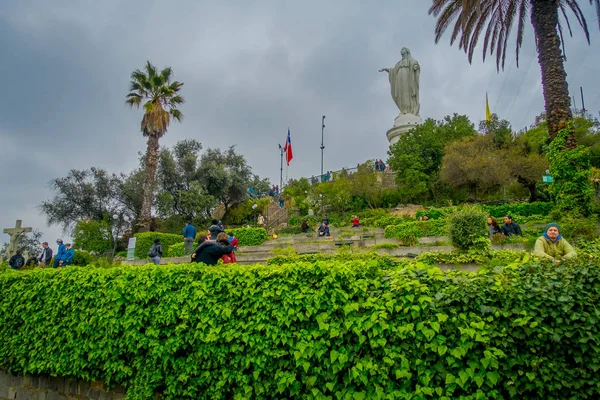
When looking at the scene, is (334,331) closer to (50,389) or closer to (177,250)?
(50,389)

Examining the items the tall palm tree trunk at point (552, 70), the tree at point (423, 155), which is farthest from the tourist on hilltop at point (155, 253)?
the tree at point (423, 155)

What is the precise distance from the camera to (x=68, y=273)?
6.30 m

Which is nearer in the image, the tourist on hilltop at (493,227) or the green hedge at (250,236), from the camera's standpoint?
the tourist on hilltop at (493,227)

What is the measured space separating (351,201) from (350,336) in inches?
997

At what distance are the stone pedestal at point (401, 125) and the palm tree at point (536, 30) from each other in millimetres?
15892

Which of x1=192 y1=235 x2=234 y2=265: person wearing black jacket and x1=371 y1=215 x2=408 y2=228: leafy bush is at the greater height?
x1=371 y1=215 x2=408 y2=228: leafy bush

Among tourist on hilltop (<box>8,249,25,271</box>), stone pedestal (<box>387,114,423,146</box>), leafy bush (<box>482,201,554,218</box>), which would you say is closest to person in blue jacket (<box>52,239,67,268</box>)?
tourist on hilltop (<box>8,249,25,271</box>)

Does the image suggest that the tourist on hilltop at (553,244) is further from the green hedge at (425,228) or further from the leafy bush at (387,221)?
the leafy bush at (387,221)

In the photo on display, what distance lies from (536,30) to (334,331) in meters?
16.6

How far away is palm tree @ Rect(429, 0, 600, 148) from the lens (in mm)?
14219

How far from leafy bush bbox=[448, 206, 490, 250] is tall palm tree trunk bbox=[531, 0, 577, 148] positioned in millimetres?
6932

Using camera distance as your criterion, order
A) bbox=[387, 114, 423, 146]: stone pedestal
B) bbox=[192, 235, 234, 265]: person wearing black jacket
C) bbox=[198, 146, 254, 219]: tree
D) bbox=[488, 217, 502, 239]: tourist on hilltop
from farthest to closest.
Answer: bbox=[387, 114, 423, 146]: stone pedestal, bbox=[198, 146, 254, 219]: tree, bbox=[488, 217, 502, 239]: tourist on hilltop, bbox=[192, 235, 234, 265]: person wearing black jacket

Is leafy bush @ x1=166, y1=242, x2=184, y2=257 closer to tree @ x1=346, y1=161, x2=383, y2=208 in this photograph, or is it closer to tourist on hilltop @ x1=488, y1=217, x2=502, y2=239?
tourist on hilltop @ x1=488, y1=217, x2=502, y2=239

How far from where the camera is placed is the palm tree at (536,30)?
46.6 feet
